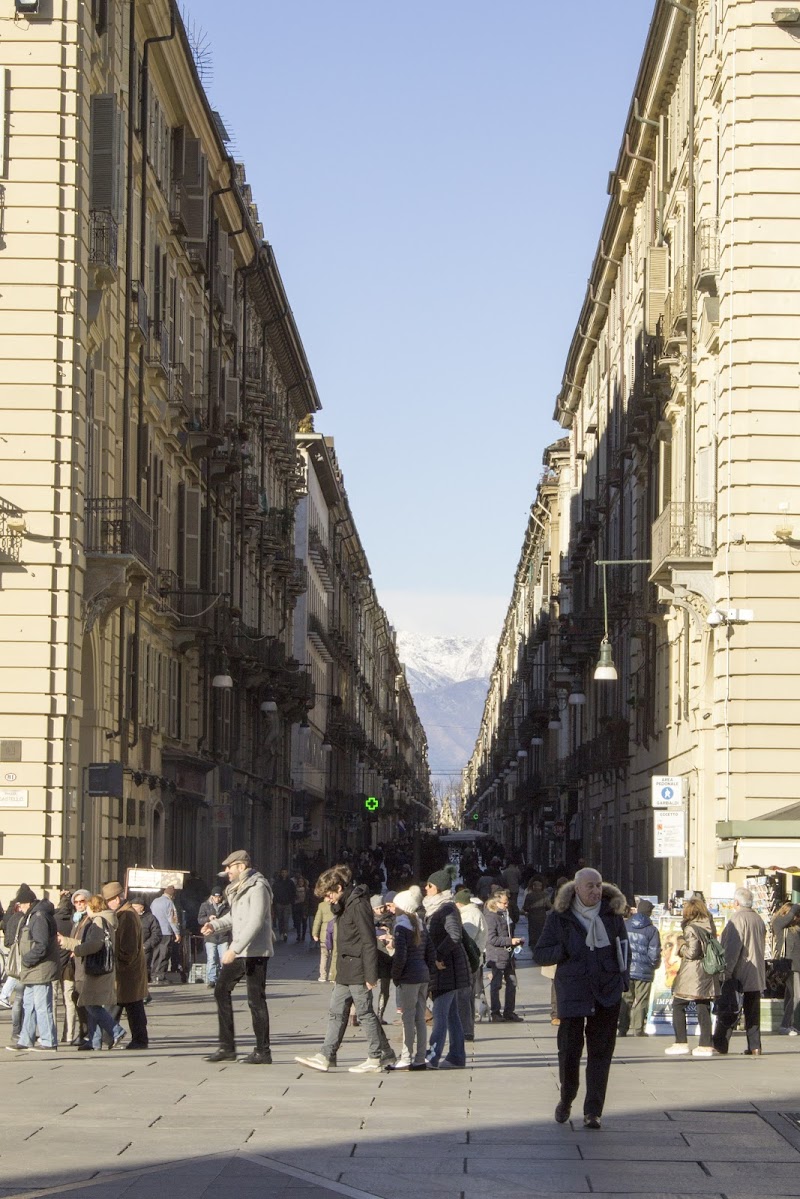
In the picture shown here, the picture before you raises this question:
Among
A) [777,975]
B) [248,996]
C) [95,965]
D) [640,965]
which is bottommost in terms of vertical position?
[777,975]

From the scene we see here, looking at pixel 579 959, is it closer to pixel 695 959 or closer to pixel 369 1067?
pixel 369 1067

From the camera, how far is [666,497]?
3859 centimetres

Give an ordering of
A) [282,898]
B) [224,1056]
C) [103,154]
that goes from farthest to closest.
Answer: [282,898] → [103,154] → [224,1056]

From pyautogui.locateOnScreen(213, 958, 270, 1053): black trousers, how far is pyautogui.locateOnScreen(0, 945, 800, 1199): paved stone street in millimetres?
309

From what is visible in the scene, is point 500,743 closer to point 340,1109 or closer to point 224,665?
point 224,665

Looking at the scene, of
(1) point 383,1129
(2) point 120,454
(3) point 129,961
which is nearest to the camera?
(1) point 383,1129

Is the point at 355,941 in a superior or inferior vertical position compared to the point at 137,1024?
superior

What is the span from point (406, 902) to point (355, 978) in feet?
3.52

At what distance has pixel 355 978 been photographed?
18.2 m

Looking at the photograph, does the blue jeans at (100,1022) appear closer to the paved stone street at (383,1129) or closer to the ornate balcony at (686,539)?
the paved stone street at (383,1129)

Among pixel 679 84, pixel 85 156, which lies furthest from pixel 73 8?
pixel 679 84

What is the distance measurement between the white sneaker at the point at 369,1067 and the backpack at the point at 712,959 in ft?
11.2

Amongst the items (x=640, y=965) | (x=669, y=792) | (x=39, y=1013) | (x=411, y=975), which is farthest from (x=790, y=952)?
(x=39, y=1013)

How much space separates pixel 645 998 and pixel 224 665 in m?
23.8
